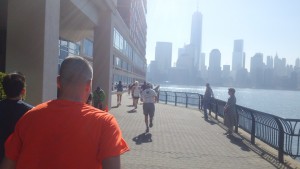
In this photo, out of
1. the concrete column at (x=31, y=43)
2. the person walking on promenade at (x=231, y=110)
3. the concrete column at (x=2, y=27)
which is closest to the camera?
the concrete column at (x=31, y=43)

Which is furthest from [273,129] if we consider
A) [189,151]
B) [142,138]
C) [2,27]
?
[2,27]

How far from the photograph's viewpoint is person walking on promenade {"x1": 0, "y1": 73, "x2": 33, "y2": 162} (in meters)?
3.68

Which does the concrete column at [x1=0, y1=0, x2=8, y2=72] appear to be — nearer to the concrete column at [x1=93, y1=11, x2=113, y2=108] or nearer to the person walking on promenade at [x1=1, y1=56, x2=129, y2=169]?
the concrete column at [x1=93, y1=11, x2=113, y2=108]

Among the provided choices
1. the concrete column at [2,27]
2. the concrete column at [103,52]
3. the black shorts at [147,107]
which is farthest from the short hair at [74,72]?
the concrete column at [103,52]

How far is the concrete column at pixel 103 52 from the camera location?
18616mm

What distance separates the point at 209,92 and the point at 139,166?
12386 mm

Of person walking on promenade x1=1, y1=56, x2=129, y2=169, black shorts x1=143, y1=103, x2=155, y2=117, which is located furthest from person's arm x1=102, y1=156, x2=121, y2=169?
black shorts x1=143, y1=103, x2=155, y2=117

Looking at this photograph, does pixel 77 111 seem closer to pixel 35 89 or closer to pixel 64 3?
pixel 35 89

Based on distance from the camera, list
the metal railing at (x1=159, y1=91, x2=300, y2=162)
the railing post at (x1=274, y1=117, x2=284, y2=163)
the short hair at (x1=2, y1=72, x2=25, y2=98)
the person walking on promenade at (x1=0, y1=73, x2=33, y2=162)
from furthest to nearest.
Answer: the metal railing at (x1=159, y1=91, x2=300, y2=162), the railing post at (x1=274, y1=117, x2=284, y2=163), the short hair at (x1=2, y1=72, x2=25, y2=98), the person walking on promenade at (x1=0, y1=73, x2=33, y2=162)

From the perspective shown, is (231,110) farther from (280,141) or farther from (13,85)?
(13,85)

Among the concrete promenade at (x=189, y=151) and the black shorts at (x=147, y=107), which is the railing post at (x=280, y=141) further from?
the black shorts at (x=147, y=107)

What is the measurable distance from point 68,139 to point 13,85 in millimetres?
1918

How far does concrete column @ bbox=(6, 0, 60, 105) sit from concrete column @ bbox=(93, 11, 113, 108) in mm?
9558

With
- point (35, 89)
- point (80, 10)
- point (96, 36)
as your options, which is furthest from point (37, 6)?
point (96, 36)
